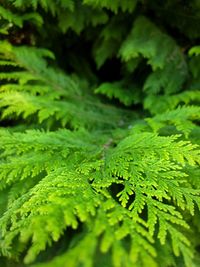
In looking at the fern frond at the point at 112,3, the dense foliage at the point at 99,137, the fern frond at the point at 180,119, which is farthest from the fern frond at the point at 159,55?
the fern frond at the point at 180,119

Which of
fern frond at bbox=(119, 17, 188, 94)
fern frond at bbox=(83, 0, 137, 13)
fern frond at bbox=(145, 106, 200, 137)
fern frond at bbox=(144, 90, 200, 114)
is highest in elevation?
fern frond at bbox=(83, 0, 137, 13)

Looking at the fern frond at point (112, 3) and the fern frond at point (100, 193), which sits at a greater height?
the fern frond at point (112, 3)

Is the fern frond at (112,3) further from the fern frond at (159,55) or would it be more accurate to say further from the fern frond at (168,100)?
the fern frond at (168,100)

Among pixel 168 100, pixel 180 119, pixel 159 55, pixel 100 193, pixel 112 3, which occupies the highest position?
pixel 112 3

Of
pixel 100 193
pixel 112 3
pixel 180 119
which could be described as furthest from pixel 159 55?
pixel 100 193

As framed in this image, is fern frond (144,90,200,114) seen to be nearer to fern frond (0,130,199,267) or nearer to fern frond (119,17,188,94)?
fern frond (119,17,188,94)

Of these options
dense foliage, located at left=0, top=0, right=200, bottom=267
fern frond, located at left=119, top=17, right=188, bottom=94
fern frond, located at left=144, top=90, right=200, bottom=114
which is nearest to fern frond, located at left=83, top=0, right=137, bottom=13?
dense foliage, located at left=0, top=0, right=200, bottom=267

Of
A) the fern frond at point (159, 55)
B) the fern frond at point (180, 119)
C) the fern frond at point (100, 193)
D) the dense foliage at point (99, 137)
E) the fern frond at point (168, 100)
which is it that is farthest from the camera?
the fern frond at point (159, 55)

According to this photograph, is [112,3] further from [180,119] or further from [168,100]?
[180,119]
